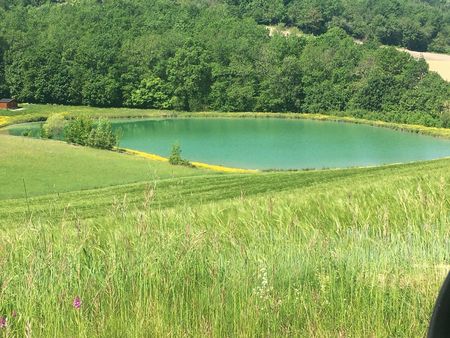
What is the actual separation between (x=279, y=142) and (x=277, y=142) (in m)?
0.17

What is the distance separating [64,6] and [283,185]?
102348mm

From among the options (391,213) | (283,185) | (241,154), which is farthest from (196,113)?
(391,213)

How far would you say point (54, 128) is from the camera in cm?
5231

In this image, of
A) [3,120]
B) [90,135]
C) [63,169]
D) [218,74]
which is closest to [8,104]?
[3,120]

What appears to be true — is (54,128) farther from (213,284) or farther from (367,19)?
(367,19)

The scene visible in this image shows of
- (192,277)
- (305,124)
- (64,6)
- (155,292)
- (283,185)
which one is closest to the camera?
(155,292)

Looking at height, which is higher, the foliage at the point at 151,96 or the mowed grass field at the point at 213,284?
the mowed grass field at the point at 213,284

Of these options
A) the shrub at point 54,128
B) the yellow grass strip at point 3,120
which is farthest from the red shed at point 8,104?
the shrub at point 54,128

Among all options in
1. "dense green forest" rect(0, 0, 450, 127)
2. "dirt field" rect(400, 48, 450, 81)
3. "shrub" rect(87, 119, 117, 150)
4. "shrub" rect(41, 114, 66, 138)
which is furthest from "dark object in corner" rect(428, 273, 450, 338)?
"dirt field" rect(400, 48, 450, 81)

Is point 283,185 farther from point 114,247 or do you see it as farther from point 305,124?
point 305,124

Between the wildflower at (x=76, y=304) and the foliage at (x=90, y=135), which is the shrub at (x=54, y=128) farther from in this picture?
the wildflower at (x=76, y=304)

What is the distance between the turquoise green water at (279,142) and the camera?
44.8 m

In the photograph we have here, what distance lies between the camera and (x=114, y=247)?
153 inches

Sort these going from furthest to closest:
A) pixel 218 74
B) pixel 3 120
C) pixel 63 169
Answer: pixel 218 74, pixel 3 120, pixel 63 169
